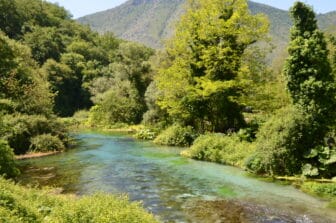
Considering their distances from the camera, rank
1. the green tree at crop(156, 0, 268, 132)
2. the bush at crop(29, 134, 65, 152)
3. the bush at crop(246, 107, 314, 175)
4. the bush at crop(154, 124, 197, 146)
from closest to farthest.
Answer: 1. the bush at crop(246, 107, 314, 175)
2. the green tree at crop(156, 0, 268, 132)
3. the bush at crop(29, 134, 65, 152)
4. the bush at crop(154, 124, 197, 146)

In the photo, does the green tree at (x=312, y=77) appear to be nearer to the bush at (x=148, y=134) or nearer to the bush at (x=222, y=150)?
the bush at (x=222, y=150)

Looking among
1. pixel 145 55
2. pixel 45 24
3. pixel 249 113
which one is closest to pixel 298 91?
pixel 249 113

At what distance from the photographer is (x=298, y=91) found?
82.7 ft

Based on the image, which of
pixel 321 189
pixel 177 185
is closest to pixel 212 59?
pixel 177 185

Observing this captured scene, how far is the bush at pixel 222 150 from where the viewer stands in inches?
1133

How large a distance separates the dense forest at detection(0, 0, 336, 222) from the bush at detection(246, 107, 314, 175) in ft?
0.18

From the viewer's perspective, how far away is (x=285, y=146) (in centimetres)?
2422

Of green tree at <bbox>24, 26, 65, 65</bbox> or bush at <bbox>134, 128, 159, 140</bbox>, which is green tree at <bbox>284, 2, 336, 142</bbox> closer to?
bush at <bbox>134, 128, 159, 140</bbox>

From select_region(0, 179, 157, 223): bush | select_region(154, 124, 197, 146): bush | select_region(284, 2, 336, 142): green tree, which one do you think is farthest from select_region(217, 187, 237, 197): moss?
select_region(154, 124, 197, 146): bush

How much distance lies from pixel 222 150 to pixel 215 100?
808cm

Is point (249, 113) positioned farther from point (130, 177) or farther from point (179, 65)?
point (130, 177)

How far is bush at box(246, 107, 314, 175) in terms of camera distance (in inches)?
953

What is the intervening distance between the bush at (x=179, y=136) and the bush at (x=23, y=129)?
33.9ft

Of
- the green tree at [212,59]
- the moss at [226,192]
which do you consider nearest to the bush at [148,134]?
the green tree at [212,59]
